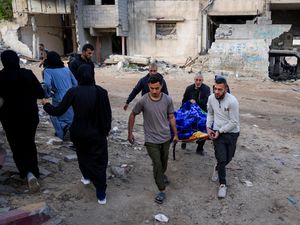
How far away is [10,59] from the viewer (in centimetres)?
364

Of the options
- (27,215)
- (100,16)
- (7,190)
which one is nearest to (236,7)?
(100,16)

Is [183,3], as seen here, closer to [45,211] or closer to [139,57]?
[139,57]

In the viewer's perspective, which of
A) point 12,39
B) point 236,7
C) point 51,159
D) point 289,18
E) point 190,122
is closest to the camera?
point 51,159

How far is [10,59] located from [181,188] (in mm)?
2646

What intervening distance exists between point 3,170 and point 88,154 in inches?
52.9

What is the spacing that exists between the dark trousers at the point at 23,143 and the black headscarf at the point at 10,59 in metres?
0.63

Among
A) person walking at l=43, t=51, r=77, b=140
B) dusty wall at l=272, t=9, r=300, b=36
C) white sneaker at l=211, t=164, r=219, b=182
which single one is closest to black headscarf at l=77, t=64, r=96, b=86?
person walking at l=43, t=51, r=77, b=140

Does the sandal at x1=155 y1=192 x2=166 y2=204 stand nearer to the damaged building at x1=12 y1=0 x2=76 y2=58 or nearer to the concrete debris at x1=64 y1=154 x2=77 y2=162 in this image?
the concrete debris at x1=64 y1=154 x2=77 y2=162

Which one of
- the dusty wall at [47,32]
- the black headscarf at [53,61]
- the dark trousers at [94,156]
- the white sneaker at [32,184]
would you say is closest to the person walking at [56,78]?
the black headscarf at [53,61]

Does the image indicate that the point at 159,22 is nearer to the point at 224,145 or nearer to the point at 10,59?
the point at 224,145

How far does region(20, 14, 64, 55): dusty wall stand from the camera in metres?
22.0

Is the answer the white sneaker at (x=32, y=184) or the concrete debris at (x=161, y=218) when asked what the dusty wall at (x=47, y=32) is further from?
→ the concrete debris at (x=161, y=218)

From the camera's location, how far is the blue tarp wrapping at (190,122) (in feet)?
16.6

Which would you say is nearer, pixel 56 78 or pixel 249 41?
pixel 56 78
